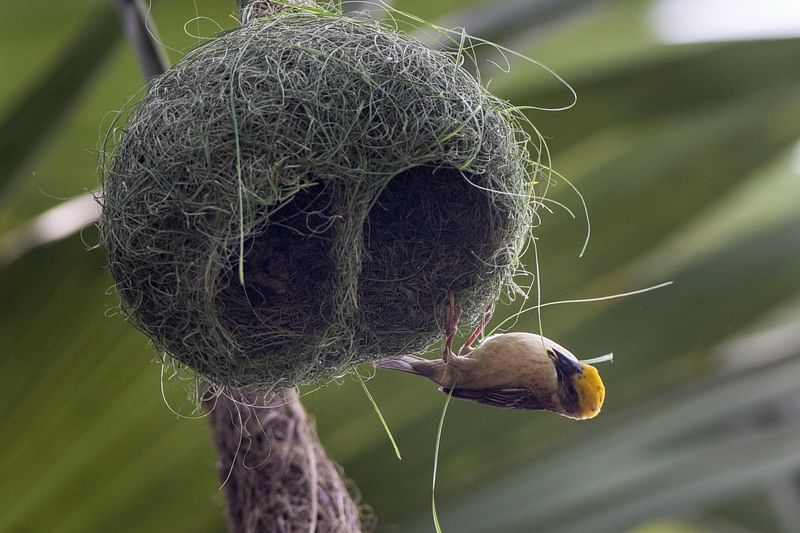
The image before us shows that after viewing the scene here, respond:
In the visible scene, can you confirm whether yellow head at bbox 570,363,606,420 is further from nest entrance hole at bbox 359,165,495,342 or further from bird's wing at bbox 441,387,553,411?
nest entrance hole at bbox 359,165,495,342

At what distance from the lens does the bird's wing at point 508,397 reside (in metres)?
1.46

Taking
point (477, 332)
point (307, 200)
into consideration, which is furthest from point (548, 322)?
point (307, 200)

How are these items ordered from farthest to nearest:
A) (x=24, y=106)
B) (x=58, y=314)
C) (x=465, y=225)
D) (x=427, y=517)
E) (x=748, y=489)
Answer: (x=427, y=517) < (x=748, y=489) < (x=58, y=314) < (x=24, y=106) < (x=465, y=225)

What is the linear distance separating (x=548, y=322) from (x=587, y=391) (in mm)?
1196

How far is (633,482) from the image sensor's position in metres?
2.38

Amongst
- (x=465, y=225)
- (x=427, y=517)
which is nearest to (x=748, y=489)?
(x=427, y=517)

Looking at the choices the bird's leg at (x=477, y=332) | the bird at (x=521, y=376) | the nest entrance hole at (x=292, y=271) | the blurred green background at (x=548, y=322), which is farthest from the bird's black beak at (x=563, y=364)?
the blurred green background at (x=548, y=322)

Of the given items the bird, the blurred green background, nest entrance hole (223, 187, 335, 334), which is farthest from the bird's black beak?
the blurred green background

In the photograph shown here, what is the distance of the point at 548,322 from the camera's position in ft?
8.70

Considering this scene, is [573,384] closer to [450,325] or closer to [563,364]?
[563,364]

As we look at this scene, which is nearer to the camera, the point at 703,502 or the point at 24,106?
the point at 24,106

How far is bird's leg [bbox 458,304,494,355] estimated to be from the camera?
1561 millimetres

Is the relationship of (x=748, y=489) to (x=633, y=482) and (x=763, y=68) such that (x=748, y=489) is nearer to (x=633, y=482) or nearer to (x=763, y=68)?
(x=633, y=482)

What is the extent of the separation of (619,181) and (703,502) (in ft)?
3.25
